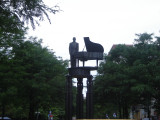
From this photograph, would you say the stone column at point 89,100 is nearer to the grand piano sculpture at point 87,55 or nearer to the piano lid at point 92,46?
the grand piano sculpture at point 87,55

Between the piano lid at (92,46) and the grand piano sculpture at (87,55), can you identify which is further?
the piano lid at (92,46)

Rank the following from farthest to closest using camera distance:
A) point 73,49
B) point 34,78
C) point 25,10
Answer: point 34,78
point 73,49
point 25,10

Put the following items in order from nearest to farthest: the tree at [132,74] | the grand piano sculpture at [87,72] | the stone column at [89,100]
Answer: the grand piano sculpture at [87,72] < the stone column at [89,100] < the tree at [132,74]

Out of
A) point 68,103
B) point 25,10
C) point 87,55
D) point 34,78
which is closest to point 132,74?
point 34,78

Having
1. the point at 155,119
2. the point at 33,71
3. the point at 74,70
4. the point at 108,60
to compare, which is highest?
the point at 108,60

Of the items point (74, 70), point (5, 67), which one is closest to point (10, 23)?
point (74, 70)

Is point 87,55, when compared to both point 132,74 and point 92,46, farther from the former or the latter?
point 132,74

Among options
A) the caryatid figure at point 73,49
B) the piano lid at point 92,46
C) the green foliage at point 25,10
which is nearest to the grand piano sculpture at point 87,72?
the piano lid at point 92,46

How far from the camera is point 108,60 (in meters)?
37.2

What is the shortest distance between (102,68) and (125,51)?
12.6ft

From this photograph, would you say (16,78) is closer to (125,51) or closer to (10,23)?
(125,51)

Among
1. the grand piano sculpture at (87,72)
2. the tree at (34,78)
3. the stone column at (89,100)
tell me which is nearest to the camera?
the grand piano sculpture at (87,72)

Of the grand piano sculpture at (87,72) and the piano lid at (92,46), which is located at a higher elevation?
the piano lid at (92,46)

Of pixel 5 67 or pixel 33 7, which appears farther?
pixel 5 67
